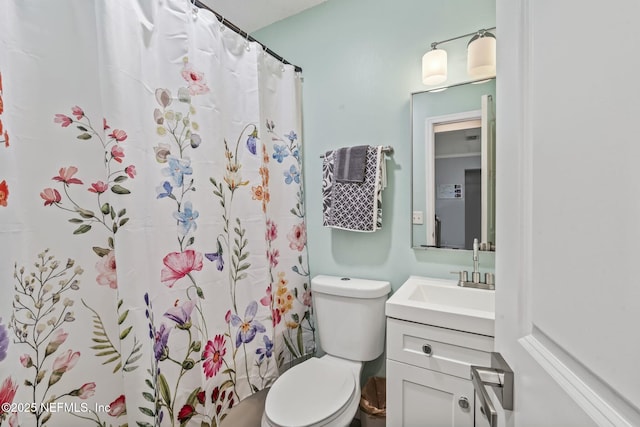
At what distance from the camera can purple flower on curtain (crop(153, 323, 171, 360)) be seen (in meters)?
0.99

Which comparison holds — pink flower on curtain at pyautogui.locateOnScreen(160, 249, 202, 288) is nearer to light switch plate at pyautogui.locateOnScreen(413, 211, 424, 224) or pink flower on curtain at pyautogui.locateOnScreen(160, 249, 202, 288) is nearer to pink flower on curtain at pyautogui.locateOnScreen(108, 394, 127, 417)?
pink flower on curtain at pyautogui.locateOnScreen(108, 394, 127, 417)

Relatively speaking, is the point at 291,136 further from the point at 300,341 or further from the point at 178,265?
the point at 300,341

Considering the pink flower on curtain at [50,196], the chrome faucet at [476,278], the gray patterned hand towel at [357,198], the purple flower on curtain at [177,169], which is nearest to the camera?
the pink flower on curtain at [50,196]

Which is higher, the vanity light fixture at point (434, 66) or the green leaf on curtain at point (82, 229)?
the vanity light fixture at point (434, 66)

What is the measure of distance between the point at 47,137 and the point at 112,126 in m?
0.17

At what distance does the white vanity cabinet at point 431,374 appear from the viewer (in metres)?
1.03

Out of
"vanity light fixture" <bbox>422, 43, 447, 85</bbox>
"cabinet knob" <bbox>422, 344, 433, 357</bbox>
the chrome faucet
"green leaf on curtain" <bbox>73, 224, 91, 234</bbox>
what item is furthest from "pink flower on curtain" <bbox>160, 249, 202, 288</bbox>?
"vanity light fixture" <bbox>422, 43, 447, 85</bbox>

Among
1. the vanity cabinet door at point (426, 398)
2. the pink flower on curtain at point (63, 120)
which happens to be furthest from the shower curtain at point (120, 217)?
the vanity cabinet door at point (426, 398)

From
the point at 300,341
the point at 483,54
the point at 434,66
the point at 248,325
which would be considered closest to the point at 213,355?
the point at 248,325

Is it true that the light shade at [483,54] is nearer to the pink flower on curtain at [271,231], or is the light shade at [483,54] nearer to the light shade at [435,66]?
the light shade at [435,66]

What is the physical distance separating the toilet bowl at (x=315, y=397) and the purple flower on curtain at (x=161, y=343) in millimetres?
458

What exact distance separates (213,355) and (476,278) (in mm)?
1247

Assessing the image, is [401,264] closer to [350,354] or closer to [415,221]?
[415,221]

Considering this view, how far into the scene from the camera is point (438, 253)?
1.47 meters
